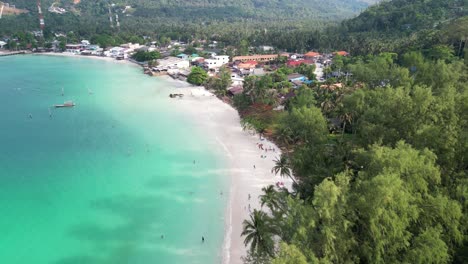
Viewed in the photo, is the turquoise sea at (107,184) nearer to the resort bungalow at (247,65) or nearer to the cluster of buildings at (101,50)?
the resort bungalow at (247,65)

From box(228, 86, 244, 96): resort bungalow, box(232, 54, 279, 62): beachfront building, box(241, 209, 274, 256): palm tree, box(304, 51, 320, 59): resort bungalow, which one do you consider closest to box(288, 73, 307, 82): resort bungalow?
box(228, 86, 244, 96): resort bungalow

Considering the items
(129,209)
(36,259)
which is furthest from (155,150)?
(36,259)

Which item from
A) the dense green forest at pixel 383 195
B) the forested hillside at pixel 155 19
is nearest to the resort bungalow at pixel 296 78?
the dense green forest at pixel 383 195

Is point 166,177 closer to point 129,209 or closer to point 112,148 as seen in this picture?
point 129,209

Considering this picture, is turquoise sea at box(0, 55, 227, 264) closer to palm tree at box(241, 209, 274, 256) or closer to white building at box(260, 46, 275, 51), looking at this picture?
palm tree at box(241, 209, 274, 256)

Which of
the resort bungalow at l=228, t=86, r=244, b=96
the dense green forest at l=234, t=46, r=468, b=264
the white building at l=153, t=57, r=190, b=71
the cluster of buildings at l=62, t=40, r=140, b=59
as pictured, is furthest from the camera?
the cluster of buildings at l=62, t=40, r=140, b=59

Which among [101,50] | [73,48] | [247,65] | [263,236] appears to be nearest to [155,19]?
[73,48]
